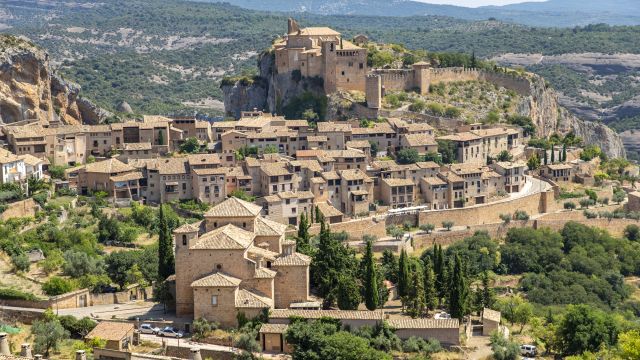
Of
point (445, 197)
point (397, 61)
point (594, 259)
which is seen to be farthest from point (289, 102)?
point (594, 259)

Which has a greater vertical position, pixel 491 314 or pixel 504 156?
pixel 504 156

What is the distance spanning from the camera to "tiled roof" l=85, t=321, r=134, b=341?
123ft

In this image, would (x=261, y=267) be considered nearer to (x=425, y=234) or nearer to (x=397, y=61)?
(x=425, y=234)

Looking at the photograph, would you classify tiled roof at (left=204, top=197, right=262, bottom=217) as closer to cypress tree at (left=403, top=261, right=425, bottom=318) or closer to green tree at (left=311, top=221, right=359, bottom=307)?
green tree at (left=311, top=221, right=359, bottom=307)

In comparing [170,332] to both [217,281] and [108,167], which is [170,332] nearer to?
[217,281]

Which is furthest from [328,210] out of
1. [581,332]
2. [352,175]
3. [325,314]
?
[325,314]

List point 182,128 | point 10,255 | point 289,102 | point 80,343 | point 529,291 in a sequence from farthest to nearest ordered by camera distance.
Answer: point 289,102, point 182,128, point 529,291, point 10,255, point 80,343

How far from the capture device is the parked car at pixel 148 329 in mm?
39844

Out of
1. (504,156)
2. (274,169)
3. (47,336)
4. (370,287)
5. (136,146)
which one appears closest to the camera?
(47,336)

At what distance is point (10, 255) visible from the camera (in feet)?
163

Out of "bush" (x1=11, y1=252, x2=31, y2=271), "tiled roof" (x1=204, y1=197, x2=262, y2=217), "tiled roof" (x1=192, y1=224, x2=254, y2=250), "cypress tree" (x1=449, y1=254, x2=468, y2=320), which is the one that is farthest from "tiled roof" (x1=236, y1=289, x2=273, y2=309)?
"bush" (x1=11, y1=252, x2=31, y2=271)

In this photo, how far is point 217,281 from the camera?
130 ft

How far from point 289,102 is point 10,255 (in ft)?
126

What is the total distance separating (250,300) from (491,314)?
36.4ft
